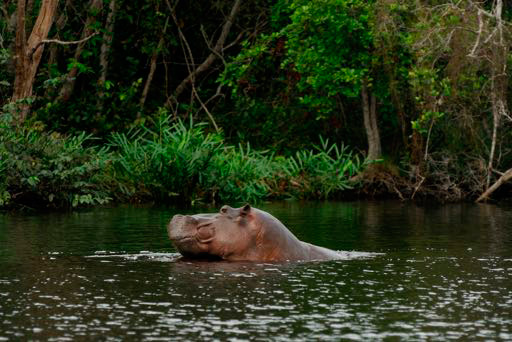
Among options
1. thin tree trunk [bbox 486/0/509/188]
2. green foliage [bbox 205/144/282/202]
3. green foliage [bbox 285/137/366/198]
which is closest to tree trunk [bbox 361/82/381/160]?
green foliage [bbox 285/137/366/198]

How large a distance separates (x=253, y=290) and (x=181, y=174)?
13.9 metres

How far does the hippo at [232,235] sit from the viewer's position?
38.0ft

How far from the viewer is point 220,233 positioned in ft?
38.2

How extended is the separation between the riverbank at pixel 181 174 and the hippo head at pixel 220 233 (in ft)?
30.6

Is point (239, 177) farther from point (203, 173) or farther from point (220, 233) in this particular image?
point (220, 233)

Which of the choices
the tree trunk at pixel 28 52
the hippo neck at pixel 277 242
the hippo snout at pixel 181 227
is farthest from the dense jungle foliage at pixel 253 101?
the hippo neck at pixel 277 242

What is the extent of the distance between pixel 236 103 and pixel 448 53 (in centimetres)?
664

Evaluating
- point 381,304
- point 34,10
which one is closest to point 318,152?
point 34,10

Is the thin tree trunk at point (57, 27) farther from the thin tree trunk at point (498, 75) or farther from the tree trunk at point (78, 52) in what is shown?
the thin tree trunk at point (498, 75)

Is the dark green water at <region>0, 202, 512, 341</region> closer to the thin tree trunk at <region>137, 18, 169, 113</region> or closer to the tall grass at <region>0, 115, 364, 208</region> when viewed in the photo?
the tall grass at <region>0, 115, 364, 208</region>

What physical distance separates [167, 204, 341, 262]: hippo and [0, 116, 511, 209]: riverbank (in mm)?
9329

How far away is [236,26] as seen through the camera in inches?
1261

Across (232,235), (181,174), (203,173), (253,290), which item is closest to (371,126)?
(203,173)

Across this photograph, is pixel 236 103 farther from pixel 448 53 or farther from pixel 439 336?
pixel 439 336
